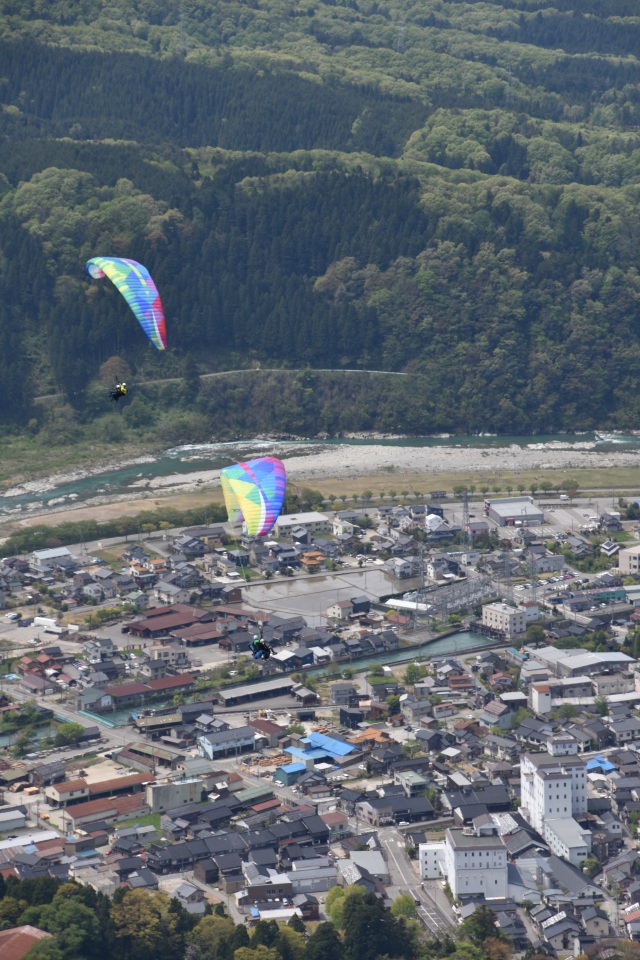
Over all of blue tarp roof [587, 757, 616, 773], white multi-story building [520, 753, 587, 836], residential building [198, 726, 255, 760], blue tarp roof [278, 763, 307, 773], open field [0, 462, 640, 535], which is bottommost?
open field [0, 462, 640, 535]

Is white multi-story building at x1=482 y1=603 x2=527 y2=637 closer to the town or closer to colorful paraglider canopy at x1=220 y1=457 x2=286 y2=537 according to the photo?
the town

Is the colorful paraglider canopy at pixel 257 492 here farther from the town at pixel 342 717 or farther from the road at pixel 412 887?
the road at pixel 412 887

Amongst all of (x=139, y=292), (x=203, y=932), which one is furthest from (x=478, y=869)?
(x=139, y=292)

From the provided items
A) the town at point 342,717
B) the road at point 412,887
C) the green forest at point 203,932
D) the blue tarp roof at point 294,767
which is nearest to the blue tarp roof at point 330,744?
the town at point 342,717

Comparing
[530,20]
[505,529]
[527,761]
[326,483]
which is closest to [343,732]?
[527,761]

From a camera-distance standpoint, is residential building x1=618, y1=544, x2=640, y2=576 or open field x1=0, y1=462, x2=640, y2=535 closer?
residential building x1=618, y1=544, x2=640, y2=576

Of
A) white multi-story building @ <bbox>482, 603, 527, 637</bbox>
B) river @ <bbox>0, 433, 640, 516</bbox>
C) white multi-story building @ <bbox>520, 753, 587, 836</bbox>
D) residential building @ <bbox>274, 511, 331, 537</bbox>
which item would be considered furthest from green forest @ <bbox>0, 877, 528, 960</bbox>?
river @ <bbox>0, 433, 640, 516</bbox>

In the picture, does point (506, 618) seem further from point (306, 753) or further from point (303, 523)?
point (303, 523)
